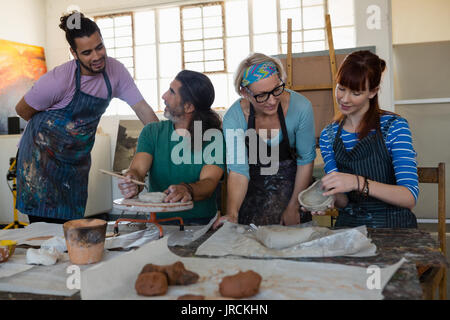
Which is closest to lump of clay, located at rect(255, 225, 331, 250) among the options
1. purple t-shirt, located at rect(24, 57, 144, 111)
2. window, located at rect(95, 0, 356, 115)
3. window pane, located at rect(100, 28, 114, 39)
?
purple t-shirt, located at rect(24, 57, 144, 111)

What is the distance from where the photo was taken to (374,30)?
468 centimetres

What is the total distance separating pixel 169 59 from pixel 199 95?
12.8 ft

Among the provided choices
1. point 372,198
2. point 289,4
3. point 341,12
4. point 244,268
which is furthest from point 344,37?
point 244,268

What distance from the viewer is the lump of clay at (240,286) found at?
31.8 inches

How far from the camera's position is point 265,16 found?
5238 millimetres

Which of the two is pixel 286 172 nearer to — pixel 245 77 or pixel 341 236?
pixel 245 77

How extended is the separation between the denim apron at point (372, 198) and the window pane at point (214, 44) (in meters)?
3.99

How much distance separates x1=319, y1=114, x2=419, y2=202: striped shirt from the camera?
62.9 inches

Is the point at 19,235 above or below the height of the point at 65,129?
below

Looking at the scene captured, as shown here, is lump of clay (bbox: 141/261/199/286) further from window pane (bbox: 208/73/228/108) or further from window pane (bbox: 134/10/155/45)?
window pane (bbox: 134/10/155/45)

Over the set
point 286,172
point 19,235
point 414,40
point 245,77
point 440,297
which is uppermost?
point 414,40

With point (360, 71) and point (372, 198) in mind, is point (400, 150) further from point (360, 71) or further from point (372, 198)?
point (360, 71)

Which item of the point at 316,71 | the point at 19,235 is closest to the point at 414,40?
the point at 316,71

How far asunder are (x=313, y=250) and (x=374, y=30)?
13.9 ft
